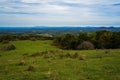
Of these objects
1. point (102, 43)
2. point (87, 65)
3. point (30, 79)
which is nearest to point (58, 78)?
point (30, 79)

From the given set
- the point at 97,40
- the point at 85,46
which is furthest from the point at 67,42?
the point at 85,46

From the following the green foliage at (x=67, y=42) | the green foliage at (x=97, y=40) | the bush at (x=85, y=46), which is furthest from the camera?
the green foliage at (x=67, y=42)

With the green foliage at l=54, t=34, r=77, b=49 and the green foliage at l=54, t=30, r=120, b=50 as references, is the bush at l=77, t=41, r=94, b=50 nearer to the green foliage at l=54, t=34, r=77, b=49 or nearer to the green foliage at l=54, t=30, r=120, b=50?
the green foliage at l=54, t=30, r=120, b=50

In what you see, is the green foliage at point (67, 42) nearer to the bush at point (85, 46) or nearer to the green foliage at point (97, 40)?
the green foliage at point (97, 40)

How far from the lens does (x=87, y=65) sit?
17625mm

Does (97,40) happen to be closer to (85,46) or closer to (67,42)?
(85,46)

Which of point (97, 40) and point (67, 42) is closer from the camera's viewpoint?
point (97, 40)

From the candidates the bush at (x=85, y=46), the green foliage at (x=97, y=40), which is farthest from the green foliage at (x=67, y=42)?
the bush at (x=85, y=46)

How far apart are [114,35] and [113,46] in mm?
2007

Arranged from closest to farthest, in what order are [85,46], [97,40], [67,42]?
1. [85,46]
2. [97,40]
3. [67,42]

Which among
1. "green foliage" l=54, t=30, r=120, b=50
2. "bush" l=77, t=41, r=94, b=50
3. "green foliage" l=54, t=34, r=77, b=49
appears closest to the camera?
"bush" l=77, t=41, r=94, b=50

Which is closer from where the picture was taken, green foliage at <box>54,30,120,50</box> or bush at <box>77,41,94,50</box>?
bush at <box>77,41,94,50</box>

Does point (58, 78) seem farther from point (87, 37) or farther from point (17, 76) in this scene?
point (87, 37)

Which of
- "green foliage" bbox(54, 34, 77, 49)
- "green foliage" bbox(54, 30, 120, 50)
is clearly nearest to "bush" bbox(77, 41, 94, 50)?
"green foliage" bbox(54, 30, 120, 50)
